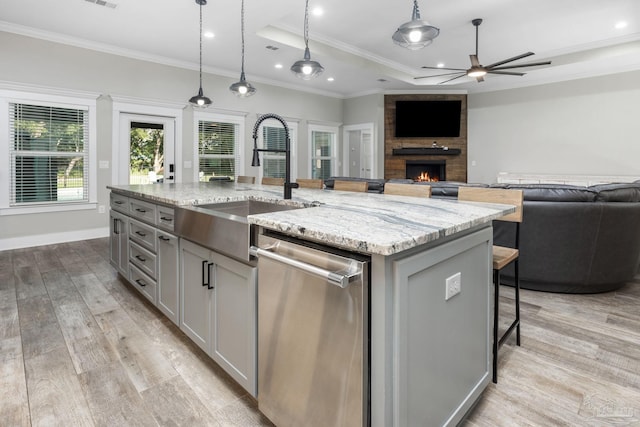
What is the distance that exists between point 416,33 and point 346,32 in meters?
2.65

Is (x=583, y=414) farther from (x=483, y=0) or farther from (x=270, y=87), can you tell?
(x=270, y=87)

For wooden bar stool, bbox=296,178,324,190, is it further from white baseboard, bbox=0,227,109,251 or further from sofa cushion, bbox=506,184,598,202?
white baseboard, bbox=0,227,109,251

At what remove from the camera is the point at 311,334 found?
3.96ft

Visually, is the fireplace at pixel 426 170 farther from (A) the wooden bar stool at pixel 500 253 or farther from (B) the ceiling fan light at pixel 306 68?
(A) the wooden bar stool at pixel 500 253

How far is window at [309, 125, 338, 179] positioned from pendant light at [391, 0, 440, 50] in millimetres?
5450

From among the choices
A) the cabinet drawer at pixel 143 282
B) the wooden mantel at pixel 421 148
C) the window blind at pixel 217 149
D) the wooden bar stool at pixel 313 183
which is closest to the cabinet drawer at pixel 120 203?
the cabinet drawer at pixel 143 282

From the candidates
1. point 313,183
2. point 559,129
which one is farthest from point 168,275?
point 559,129

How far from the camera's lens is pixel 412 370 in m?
1.14

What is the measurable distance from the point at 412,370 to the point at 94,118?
5.86 meters

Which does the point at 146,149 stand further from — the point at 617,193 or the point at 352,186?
the point at 617,193

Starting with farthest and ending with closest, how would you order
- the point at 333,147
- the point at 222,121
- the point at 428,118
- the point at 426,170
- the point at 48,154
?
the point at 333,147
the point at 426,170
the point at 428,118
the point at 222,121
the point at 48,154

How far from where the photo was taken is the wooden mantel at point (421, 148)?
827 centimetres

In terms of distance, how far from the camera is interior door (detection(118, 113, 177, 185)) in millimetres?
5641

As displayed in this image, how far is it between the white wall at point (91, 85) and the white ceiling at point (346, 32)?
16cm
